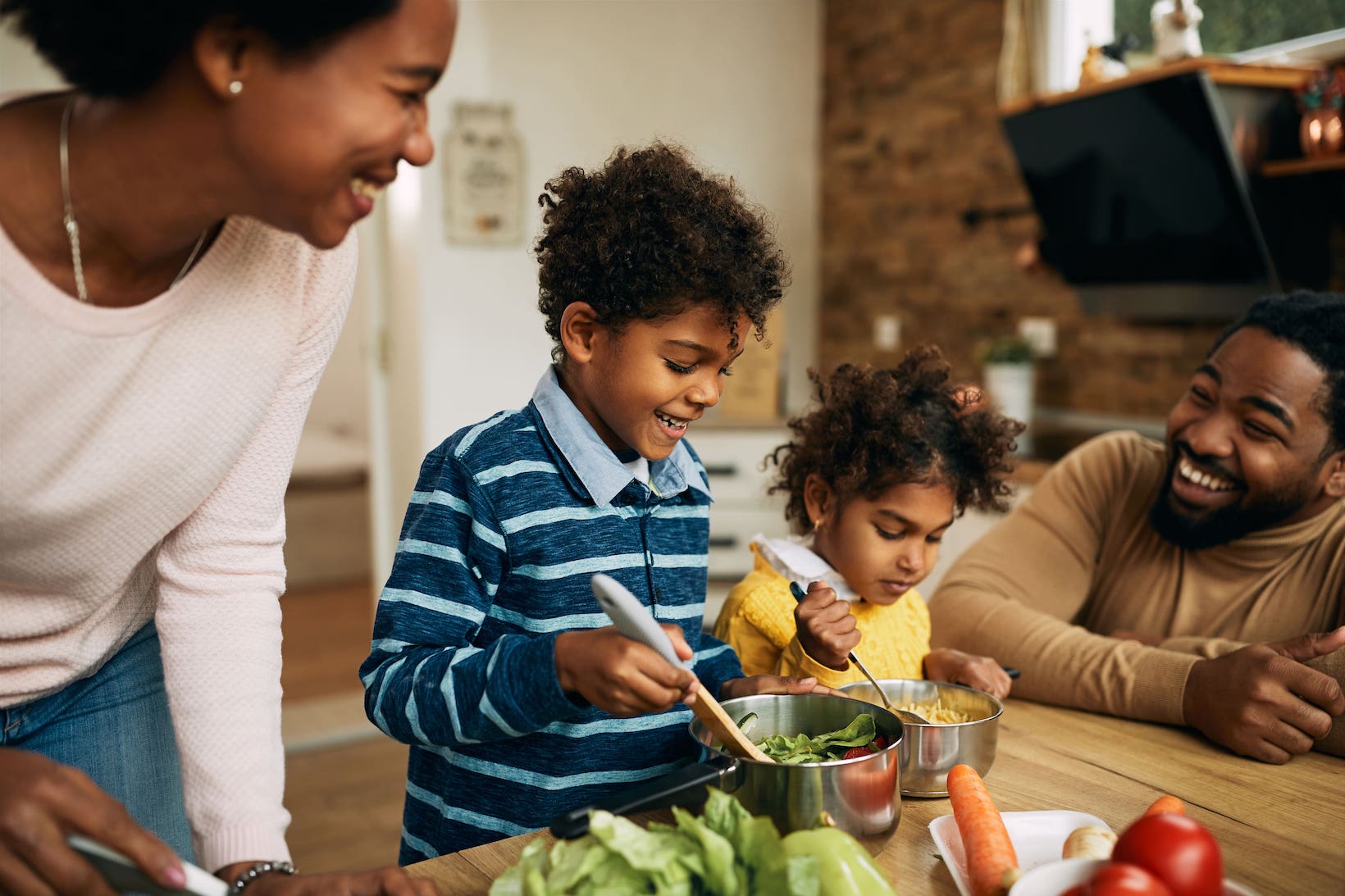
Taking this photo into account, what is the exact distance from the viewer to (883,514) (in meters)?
1.39

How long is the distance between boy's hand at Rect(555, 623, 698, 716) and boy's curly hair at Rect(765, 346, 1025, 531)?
62 cm

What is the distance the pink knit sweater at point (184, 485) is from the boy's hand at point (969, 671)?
782mm

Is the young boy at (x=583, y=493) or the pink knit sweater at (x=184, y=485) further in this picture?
the young boy at (x=583, y=493)

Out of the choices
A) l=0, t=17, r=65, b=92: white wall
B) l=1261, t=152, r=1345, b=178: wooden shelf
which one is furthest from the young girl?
l=0, t=17, r=65, b=92: white wall

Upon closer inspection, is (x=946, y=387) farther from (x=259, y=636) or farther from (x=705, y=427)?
(x=705, y=427)

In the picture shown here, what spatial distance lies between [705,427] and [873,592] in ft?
7.50

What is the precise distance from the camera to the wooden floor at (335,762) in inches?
101

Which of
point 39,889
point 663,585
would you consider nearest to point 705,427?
point 663,585

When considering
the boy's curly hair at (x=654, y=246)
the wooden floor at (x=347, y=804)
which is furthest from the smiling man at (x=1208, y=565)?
the wooden floor at (x=347, y=804)

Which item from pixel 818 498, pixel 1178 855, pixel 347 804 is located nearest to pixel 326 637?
pixel 347 804

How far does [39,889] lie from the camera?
68 cm

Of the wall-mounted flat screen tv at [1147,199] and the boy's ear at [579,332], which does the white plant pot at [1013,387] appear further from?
the boy's ear at [579,332]

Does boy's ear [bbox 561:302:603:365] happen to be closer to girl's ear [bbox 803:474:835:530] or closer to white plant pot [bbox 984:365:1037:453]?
girl's ear [bbox 803:474:835:530]

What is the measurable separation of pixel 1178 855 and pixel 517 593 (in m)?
0.63
